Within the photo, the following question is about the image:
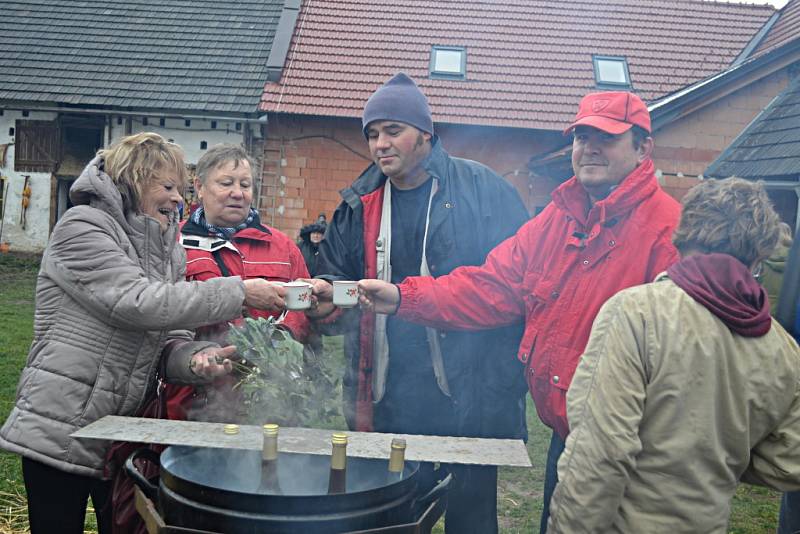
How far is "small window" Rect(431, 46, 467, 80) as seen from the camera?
15.2m

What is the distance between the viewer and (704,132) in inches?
481

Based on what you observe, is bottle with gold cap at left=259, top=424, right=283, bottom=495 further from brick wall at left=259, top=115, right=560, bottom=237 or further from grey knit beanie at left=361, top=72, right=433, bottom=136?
brick wall at left=259, top=115, right=560, bottom=237

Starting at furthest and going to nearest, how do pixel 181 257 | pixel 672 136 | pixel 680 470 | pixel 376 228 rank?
1. pixel 672 136
2. pixel 376 228
3. pixel 181 257
4. pixel 680 470

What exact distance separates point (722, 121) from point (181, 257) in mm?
11211

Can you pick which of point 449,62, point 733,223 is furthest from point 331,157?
point 733,223

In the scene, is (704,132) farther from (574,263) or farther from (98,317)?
(98,317)

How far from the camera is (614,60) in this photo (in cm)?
1554

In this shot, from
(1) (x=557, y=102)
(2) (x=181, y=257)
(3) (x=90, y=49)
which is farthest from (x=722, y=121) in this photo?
(3) (x=90, y=49)

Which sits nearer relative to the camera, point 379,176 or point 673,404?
point 673,404

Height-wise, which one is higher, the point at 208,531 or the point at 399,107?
the point at 399,107

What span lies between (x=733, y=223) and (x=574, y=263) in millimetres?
657

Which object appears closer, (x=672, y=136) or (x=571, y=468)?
(x=571, y=468)

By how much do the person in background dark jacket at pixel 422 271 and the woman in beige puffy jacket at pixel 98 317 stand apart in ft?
2.79

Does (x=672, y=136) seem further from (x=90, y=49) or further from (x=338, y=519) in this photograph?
(x=90, y=49)
